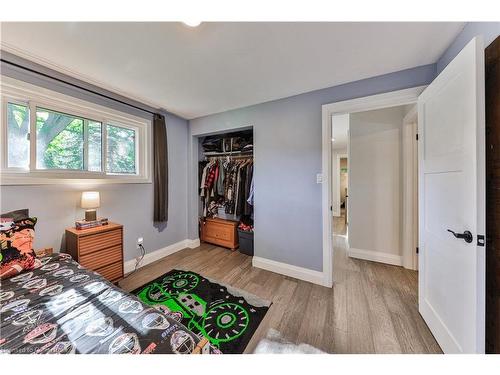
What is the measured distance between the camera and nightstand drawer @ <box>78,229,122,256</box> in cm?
172

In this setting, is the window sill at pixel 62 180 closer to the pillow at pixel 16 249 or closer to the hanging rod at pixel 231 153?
the pillow at pixel 16 249

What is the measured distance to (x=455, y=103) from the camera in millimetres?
1089

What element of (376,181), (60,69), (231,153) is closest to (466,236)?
(376,181)

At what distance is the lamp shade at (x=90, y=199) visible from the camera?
186cm

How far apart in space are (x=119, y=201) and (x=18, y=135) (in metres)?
1.01

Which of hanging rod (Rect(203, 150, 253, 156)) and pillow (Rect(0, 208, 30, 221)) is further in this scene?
hanging rod (Rect(203, 150, 253, 156))

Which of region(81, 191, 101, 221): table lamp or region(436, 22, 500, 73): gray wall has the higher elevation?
region(436, 22, 500, 73): gray wall

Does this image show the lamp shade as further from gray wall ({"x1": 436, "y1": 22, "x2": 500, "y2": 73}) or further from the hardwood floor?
gray wall ({"x1": 436, "y1": 22, "x2": 500, "y2": 73})

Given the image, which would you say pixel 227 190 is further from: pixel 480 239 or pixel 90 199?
pixel 480 239

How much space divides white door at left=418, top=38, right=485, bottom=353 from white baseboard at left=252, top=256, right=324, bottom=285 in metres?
0.87

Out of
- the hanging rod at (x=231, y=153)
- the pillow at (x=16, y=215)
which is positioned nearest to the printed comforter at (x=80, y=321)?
the pillow at (x=16, y=215)

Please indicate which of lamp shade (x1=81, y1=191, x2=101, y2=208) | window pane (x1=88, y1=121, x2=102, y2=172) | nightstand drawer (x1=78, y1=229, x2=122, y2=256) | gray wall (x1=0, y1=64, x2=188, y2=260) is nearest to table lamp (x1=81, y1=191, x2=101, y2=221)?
lamp shade (x1=81, y1=191, x2=101, y2=208)

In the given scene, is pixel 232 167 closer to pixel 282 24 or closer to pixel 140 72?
pixel 140 72

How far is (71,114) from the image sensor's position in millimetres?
1918
